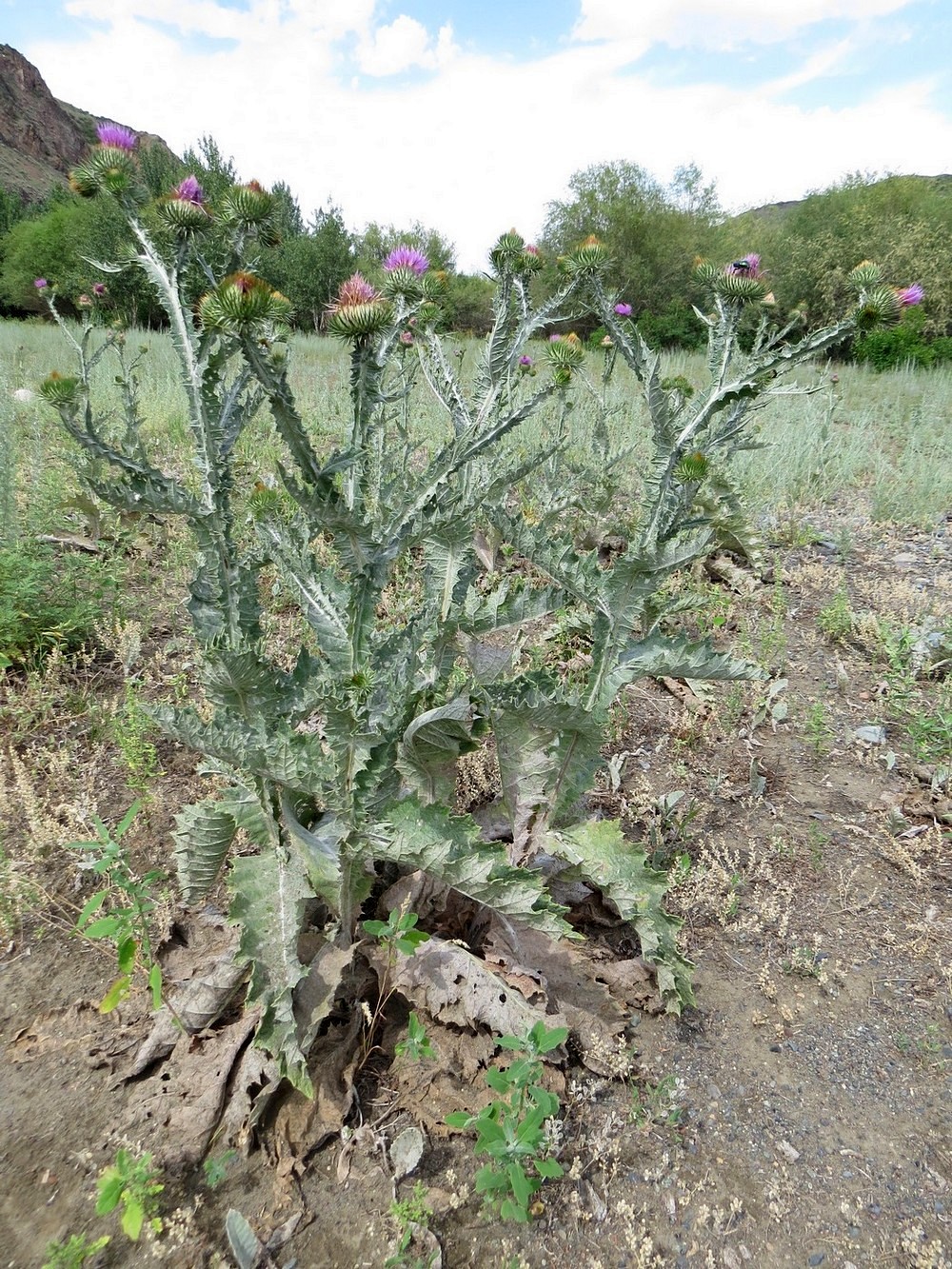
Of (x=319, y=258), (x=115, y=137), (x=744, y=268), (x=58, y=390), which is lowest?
(x=58, y=390)

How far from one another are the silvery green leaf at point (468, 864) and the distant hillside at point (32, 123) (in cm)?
11350

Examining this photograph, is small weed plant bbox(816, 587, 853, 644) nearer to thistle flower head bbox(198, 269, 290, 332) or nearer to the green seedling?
thistle flower head bbox(198, 269, 290, 332)

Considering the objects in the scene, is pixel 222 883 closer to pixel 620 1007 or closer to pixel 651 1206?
pixel 620 1007

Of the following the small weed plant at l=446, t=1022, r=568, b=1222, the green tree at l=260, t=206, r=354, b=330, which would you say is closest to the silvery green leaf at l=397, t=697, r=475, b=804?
the small weed plant at l=446, t=1022, r=568, b=1222

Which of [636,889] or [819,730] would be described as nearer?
[636,889]

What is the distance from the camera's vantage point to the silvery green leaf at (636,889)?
198cm

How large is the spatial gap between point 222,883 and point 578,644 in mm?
2394

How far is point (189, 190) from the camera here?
1.93 meters

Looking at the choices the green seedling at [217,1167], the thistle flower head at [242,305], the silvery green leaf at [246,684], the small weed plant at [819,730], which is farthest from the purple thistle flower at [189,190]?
the small weed plant at [819,730]

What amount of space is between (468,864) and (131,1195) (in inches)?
34.3

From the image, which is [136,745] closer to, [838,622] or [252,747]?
[252,747]

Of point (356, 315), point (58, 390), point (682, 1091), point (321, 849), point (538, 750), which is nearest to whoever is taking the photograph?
point (356, 315)

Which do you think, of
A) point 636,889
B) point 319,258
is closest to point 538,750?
point 636,889

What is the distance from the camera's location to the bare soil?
1585 millimetres
